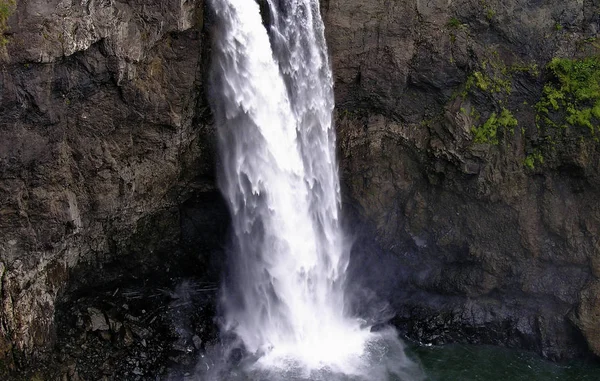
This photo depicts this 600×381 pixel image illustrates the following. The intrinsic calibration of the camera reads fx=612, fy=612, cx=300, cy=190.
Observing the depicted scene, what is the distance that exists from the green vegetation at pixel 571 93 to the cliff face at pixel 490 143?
38 mm

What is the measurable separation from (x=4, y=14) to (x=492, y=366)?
17.0 m

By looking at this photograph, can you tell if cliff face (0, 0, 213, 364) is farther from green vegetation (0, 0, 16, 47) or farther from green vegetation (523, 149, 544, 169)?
green vegetation (523, 149, 544, 169)

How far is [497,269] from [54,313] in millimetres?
14071

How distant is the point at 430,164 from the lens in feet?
66.9

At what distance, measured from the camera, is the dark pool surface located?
1909 centimetres

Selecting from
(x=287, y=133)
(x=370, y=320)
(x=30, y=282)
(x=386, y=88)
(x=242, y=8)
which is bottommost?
(x=370, y=320)

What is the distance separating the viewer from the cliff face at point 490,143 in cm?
1955

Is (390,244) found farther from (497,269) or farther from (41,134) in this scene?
(41,134)

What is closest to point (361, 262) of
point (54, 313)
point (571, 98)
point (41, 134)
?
point (571, 98)

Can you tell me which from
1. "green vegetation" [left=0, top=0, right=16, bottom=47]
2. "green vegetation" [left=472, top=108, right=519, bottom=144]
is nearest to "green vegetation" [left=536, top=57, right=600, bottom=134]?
"green vegetation" [left=472, top=108, right=519, bottom=144]

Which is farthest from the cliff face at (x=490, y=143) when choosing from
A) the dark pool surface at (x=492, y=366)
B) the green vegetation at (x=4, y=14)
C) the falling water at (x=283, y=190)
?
the green vegetation at (x=4, y=14)

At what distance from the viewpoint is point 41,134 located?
588 inches

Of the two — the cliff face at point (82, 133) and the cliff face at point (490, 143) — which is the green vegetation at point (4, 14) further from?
the cliff face at point (490, 143)

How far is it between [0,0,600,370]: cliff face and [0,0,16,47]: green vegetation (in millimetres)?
2892
